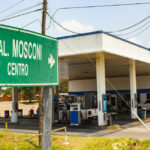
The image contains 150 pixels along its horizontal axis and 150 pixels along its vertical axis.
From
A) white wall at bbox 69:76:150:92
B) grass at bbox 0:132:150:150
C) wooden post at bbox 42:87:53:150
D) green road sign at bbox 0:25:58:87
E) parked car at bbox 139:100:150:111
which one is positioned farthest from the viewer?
white wall at bbox 69:76:150:92

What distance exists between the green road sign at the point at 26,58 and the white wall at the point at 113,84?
110 feet

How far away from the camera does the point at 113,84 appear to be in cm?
4112

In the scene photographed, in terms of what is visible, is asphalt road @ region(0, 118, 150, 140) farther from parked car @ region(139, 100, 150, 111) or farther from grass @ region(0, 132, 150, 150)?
parked car @ region(139, 100, 150, 111)

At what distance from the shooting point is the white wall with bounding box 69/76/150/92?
3826cm

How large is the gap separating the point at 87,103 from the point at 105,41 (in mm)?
9211

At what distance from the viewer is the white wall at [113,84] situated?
38.3 metres

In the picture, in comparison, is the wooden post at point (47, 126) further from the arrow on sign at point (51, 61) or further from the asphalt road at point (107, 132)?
the asphalt road at point (107, 132)

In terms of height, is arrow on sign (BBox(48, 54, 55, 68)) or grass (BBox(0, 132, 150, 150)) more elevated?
arrow on sign (BBox(48, 54, 55, 68))

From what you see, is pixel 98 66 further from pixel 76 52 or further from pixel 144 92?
pixel 144 92

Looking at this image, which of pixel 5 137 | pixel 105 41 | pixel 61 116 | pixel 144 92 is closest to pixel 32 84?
pixel 5 137

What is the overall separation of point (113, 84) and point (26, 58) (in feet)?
119

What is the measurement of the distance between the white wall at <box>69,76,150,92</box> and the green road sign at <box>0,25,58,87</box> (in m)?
33.4

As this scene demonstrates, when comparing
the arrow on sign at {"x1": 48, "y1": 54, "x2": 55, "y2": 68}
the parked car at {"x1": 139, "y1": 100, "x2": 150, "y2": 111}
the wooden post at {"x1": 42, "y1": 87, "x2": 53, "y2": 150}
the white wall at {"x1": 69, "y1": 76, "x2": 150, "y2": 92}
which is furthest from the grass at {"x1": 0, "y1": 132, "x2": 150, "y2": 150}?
the white wall at {"x1": 69, "y1": 76, "x2": 150, "y2": 92}

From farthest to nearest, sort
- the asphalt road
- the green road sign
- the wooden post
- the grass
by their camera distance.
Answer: the asphalt road → the grass → the wooden post → the green road sign
